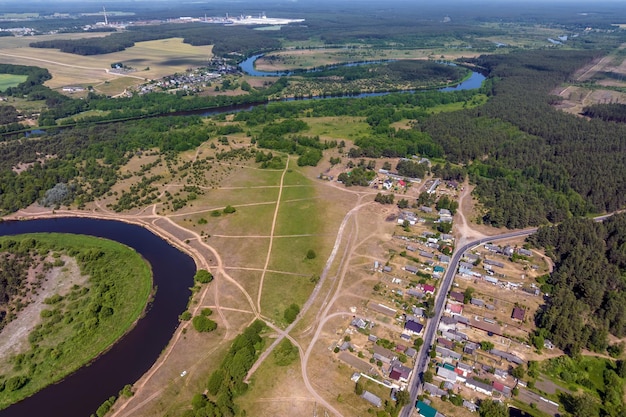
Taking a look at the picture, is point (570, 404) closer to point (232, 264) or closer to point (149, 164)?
point (232, 264)

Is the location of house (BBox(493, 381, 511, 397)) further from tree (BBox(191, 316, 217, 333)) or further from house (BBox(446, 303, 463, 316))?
tree (BBox(191, 316, 217, 333))

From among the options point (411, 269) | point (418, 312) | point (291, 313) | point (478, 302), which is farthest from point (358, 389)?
point (411, 269)

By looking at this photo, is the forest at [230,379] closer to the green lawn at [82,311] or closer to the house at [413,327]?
the green lawn at [82,311]

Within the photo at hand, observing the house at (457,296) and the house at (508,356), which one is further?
the house at (457,296)

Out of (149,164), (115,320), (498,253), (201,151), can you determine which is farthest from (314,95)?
(115,320)

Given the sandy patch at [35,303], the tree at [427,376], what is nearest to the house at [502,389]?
the tree at [427,376]

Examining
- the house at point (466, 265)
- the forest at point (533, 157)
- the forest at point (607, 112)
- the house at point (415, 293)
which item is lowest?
the house at point (415, 293)

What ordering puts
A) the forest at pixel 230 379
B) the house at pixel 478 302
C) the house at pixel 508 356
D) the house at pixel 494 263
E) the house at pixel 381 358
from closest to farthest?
the forest at pixel 230 379, the house at pixel 381 358, the house at pixel 508 356, the house at pixel 478 302, the house at pixel 494 263
